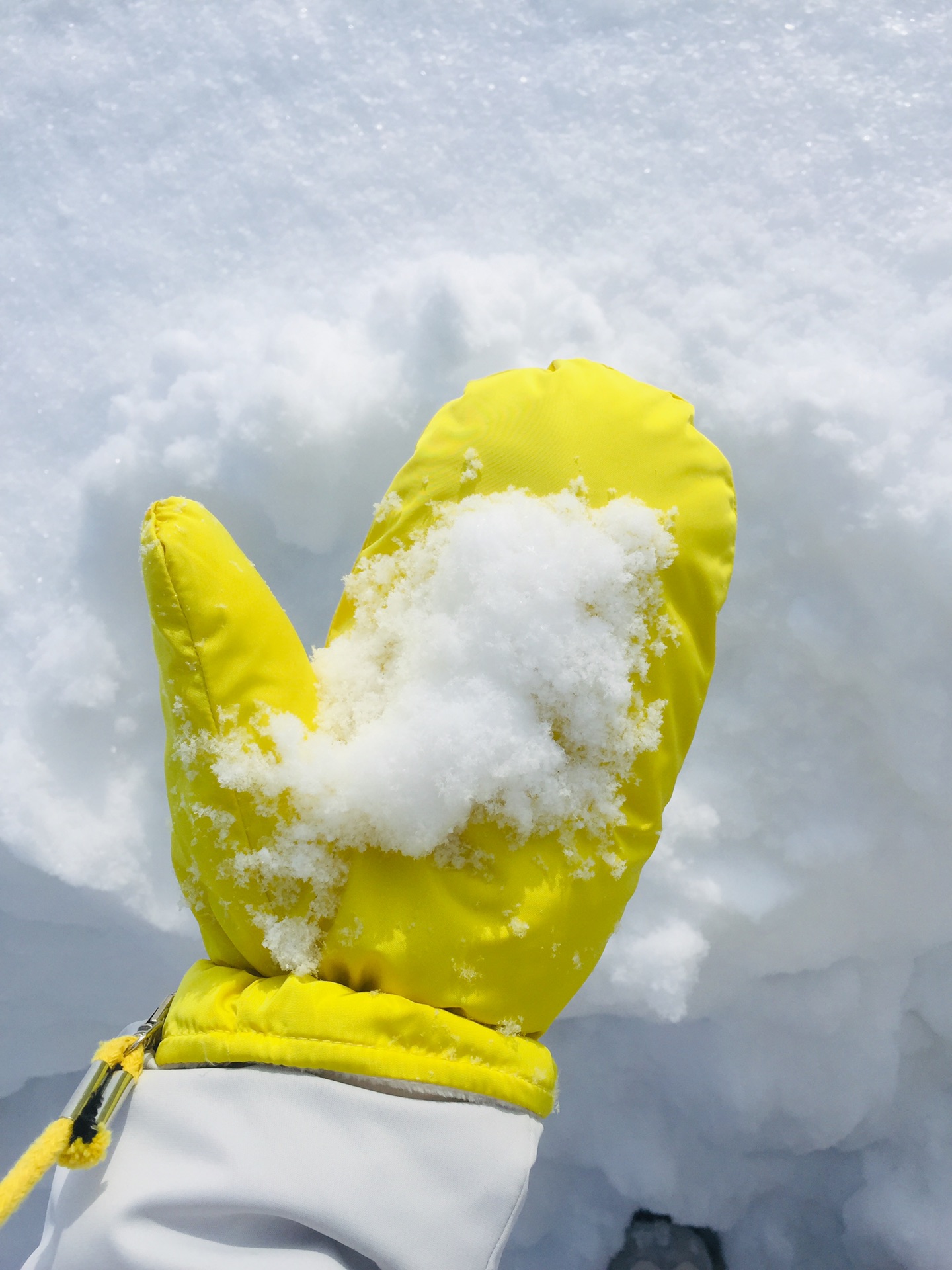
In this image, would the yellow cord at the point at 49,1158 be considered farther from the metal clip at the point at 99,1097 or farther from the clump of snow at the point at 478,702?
the clump of snow at the point at 478,702

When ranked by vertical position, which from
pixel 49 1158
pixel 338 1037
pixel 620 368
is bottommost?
pixel 49 1158

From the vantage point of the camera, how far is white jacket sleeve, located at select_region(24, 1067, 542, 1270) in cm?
57

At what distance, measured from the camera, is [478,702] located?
65 cm

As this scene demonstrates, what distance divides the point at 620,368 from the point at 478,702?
19.9 inches

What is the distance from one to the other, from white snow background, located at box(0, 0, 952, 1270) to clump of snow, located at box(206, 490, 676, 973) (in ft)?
1.05

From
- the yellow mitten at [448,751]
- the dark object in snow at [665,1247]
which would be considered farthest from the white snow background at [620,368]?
the yellow mitten at [448,751]

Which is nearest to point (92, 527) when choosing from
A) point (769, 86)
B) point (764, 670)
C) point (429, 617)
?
point (429, 617)

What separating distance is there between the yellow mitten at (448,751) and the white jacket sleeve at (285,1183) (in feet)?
0.08

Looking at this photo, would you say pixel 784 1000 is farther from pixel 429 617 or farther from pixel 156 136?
pixel 156 136

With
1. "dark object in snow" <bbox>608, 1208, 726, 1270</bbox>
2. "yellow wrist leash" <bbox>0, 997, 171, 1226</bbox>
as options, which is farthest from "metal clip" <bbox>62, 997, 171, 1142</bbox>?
"dark object in snow" <bbox>608, 1208, 726, 1270</bbox>

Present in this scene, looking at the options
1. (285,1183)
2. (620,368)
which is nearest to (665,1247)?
(285,1183)

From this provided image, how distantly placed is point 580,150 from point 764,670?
68cm

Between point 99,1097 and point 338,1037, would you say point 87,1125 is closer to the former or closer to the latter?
point 99,1097

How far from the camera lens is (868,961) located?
1041 mm
